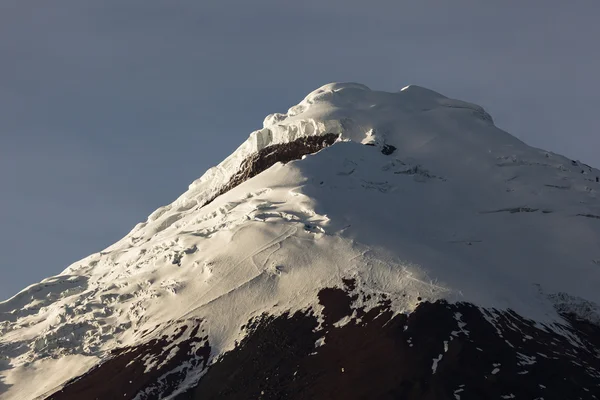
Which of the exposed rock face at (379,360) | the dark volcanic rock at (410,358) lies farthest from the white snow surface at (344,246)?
the dark volcanic rock at (410,358)

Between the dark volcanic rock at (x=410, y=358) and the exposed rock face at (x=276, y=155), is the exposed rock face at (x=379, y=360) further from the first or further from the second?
the exposed rock face at (x=276, y=155)

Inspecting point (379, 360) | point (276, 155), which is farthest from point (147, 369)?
point (276, 155)

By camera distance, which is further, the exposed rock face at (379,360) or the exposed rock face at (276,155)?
the exposed rock face at (276,155)

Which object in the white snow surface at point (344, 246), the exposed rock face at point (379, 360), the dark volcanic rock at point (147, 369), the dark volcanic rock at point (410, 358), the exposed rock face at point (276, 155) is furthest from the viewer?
the exposed rock face at point (276, 155)

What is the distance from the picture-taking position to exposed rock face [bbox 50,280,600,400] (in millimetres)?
95938

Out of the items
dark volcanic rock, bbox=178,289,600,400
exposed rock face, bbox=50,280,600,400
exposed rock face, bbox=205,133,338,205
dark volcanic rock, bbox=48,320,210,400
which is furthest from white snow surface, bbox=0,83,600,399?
dark volcanic rock, bbox=178,289,600,400

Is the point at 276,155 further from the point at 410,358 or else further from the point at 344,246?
the point at 410,358

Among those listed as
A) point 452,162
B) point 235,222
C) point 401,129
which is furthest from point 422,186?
point 235,222

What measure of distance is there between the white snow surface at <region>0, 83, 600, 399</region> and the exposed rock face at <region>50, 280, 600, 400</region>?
2492 mm

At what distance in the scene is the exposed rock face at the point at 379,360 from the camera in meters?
95.9

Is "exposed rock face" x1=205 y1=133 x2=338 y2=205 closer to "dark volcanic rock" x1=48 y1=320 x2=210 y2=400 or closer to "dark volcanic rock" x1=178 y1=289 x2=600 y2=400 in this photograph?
"dark volcanic rock" x1=178 y1=289 x2=600 y2=400

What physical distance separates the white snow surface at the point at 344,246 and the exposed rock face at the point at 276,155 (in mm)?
1652

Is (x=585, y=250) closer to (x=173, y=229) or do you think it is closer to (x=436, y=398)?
(x=436, y=398)

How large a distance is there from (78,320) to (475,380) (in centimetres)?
5495
